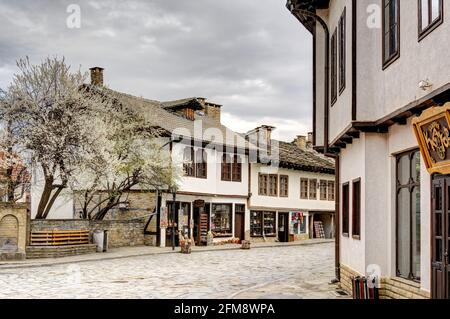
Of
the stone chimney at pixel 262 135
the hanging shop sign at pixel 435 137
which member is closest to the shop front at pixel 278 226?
the stone chimney at pixel 262 135

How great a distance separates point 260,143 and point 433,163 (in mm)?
32808

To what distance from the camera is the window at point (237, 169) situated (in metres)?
36.6

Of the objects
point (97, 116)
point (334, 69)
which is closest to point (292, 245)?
point (97, 116)

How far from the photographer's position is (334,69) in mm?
15523

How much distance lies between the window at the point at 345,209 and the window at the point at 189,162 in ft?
57.6

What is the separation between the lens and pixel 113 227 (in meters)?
29.9

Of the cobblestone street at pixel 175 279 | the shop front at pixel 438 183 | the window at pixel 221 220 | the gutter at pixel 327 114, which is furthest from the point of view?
the window at pixel 221 220

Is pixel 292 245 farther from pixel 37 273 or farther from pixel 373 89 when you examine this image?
pixel 373 89

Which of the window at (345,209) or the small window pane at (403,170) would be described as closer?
the small window pane at (403,170)

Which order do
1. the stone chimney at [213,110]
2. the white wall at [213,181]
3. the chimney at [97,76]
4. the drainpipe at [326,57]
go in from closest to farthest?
the drainpipe at [326,57] < the white wall at [213,181] < the chimney at [97,76] < the stone chimney at [213,110]

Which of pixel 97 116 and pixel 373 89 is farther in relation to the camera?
pixel 97 116

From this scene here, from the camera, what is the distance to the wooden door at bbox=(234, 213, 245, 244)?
37050 mm

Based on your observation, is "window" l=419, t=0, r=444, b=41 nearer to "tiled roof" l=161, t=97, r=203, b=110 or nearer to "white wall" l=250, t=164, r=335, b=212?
"tiled roof" l=161, t=97, r=203, b=110

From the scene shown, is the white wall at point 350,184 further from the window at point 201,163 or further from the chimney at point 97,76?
the chimney at point 97,76
